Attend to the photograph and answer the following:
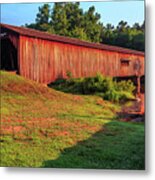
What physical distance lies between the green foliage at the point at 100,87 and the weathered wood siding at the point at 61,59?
0.04 m

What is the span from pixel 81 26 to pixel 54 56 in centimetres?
26

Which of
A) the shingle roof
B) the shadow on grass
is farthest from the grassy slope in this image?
the shingle roof

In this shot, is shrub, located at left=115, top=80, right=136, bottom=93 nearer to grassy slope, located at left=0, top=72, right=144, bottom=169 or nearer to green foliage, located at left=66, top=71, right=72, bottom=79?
grassy slope, located at left=0, top=72, right=144, bottom=169

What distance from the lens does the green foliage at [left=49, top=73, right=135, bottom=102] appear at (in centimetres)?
300

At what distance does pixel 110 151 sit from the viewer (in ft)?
9.66

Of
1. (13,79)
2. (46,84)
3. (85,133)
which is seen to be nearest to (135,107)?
(85,133)

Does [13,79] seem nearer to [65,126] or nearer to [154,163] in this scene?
[65,126]

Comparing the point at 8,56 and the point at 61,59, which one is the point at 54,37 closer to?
the point at 61,59

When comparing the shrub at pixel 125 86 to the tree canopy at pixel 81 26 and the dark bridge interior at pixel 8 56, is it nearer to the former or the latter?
the tree canopy at pixel 81 26

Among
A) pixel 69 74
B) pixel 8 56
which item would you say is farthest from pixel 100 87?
pixel 8 56

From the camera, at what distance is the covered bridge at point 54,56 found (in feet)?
9.94

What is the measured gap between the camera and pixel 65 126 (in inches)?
119

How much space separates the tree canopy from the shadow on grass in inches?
20.6

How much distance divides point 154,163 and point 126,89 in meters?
0.49
